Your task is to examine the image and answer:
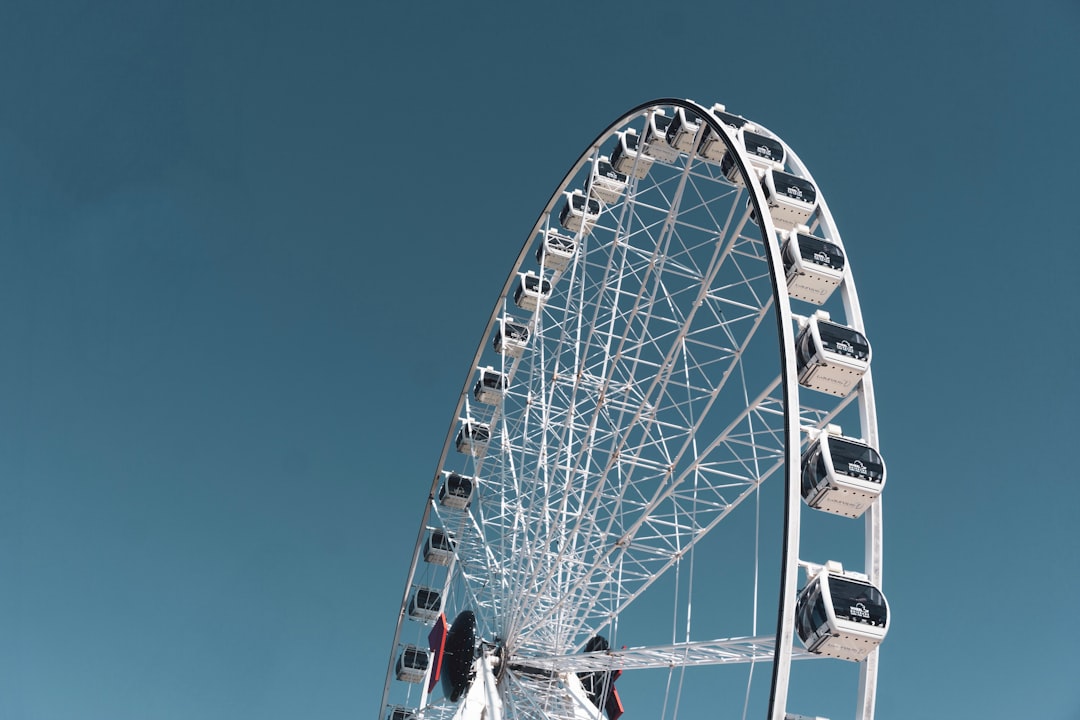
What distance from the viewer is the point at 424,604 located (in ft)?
97.2

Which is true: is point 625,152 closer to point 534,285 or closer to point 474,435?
point 534,285

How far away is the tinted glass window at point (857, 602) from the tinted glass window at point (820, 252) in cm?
499

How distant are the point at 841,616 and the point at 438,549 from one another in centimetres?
1966

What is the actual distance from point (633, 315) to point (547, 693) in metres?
9.52

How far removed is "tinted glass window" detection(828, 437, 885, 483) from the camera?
12.2 m

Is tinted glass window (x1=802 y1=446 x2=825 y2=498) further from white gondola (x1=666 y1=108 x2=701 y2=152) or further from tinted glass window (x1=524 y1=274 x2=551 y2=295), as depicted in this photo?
tinted glass window (x1=524 y1=274 x2=551 y2=295)

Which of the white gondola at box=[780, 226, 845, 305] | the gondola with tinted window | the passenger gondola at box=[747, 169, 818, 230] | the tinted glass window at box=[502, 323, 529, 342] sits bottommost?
A: the gondola with tinted window

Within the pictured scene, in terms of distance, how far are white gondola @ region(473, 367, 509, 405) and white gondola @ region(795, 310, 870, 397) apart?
15301 millimetres

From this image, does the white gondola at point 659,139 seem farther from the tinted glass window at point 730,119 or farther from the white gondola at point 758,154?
the white gondola at point 758,154

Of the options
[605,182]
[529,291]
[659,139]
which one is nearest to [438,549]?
[529,291]

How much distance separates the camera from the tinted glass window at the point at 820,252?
14.0m

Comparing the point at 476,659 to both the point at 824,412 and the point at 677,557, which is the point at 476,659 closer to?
the point at 677,557

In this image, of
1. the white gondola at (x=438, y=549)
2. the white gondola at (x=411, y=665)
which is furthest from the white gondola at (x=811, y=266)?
the white gondola at (x=411, y=665)

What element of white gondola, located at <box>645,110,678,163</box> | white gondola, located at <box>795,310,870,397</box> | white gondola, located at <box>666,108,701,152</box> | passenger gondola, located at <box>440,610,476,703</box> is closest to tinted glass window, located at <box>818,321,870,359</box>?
white gondola, located at <box>795,310,870,397</box>
